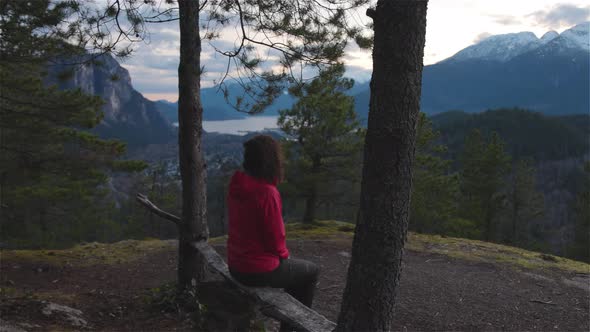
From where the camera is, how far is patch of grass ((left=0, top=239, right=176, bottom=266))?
888cm

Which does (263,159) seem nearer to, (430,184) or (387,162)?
(387,162)

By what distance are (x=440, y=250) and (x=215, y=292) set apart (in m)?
7.91

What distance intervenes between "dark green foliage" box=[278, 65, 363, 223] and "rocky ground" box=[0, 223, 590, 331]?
2809 mm

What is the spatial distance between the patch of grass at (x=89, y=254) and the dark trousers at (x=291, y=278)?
6180 millimetres

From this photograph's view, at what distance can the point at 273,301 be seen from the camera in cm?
370

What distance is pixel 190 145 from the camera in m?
5.59

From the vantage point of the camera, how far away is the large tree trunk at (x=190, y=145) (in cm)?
535

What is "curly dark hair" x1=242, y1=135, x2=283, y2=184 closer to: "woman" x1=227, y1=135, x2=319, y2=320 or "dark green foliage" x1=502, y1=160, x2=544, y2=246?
"woman" x1=227, y1=135, x2=319, y2=320

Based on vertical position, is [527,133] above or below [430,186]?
above

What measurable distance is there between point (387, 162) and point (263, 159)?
114 centimetres

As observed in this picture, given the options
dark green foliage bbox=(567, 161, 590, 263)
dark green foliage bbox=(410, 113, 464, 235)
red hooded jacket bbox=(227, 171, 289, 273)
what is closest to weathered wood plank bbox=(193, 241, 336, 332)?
red hooded jacket bbox=(227, 171, 289, 273)

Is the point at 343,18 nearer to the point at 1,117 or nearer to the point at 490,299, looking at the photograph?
the point at 490,299

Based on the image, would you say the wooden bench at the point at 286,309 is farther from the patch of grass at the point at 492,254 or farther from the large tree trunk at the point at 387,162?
the patch of grass at the point at 492,254

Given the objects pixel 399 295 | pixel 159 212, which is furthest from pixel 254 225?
pixel 399 295
